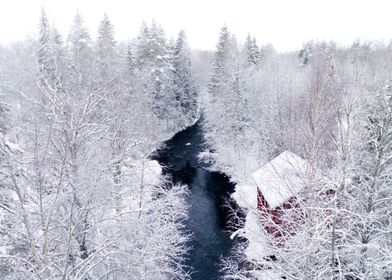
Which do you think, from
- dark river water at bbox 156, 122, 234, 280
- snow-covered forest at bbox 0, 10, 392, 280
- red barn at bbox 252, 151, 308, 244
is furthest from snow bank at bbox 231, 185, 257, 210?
red barn at bbox 252, 151, 308, 244

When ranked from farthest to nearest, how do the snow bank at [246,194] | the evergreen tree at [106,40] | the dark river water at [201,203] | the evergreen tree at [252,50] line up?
the evergreen tree at [252,50] → the evergreen tree at [106,40] → the snow bank at [246,194] → the dark river water at [201,203]

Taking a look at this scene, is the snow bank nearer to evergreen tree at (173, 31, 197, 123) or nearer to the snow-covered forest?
the snow-covered forest

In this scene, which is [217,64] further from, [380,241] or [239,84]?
[380,241]

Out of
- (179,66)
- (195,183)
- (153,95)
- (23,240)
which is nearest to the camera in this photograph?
(23,240)

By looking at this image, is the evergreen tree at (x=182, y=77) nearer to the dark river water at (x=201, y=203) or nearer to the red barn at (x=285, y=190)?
the dark river water at (x=201, y=203)

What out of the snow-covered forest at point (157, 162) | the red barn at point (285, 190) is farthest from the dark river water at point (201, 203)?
the red barn at point (285, 190)

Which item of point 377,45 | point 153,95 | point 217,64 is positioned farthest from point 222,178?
point 377,45
